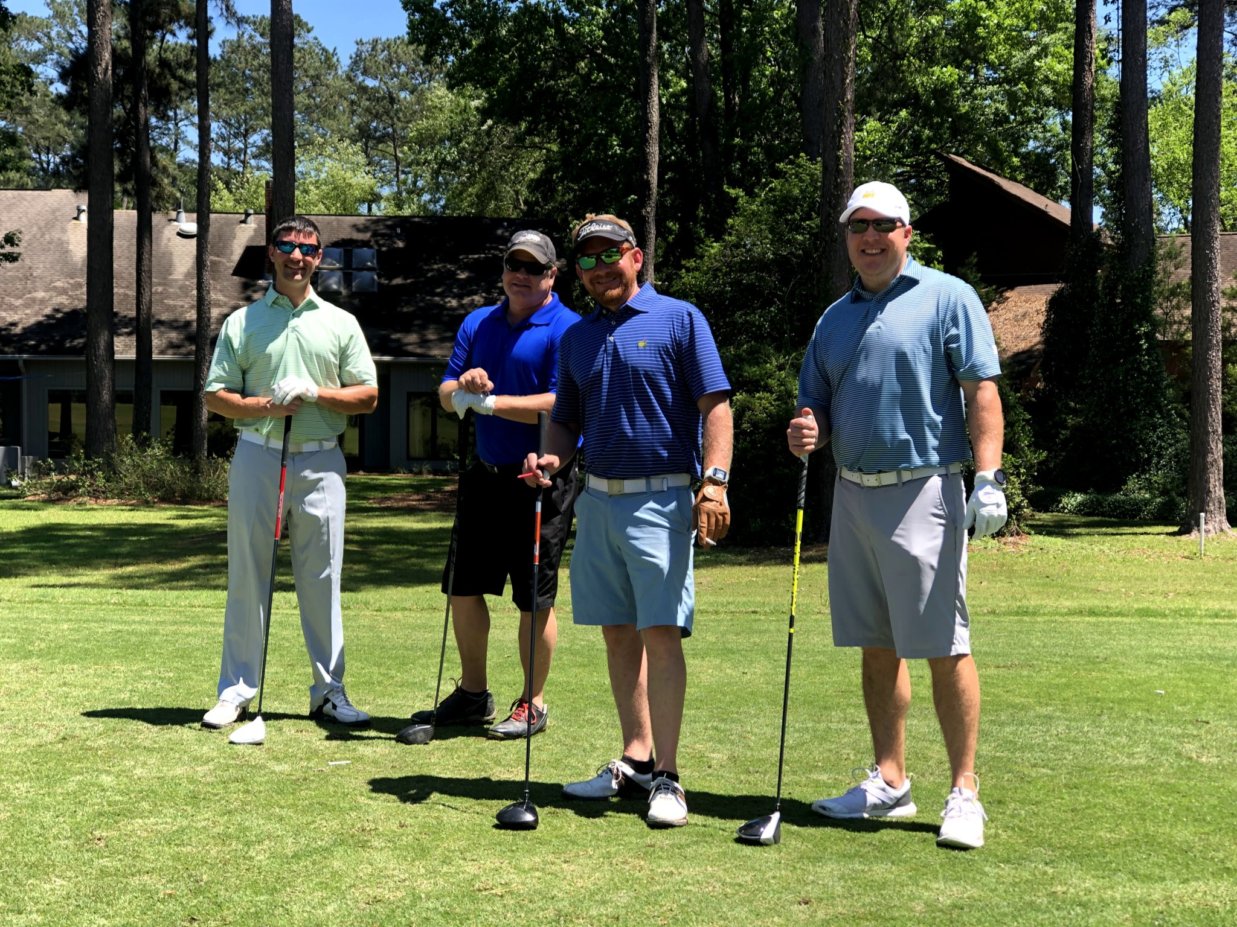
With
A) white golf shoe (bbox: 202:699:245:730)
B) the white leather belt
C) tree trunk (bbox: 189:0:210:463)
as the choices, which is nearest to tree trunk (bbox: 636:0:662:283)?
tree trunk (bbox: 189:0:210:463)

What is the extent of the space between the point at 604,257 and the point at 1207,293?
1762cm

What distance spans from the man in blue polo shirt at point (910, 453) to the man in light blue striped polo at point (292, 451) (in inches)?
97.0

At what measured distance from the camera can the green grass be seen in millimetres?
4055

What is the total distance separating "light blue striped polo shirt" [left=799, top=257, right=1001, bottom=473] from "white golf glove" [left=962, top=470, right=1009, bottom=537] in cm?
20

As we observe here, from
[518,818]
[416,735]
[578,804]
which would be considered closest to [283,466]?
[416,735]

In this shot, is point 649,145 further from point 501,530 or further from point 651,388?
point 651,388

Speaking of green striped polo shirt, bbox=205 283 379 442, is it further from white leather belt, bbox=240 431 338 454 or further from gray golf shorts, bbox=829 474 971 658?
gray golf shorts, bbox=829 474 971 658

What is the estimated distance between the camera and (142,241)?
34.2 metres

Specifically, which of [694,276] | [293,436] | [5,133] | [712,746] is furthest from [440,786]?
[5,133]

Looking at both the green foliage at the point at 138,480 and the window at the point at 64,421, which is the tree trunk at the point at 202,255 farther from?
the window at the point at 64,421

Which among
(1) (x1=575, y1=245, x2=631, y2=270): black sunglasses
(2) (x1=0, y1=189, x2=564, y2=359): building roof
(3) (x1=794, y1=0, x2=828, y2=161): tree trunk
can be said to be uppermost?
(3) (x1=794, y1=0, x2=828, y2=161): tree trunk

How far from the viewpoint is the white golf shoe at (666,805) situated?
192 inches

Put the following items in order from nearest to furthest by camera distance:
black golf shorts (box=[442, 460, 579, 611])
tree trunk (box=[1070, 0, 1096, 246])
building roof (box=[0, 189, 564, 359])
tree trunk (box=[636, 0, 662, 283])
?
black golf shorts (box=[442, 460, 579, 611]) < tree trunk (box=[636, 0, 662, 283]) < tree trunk (box=[1070, 0, 1096, 246]) < building roof (box=[0, 189, 564, 359])

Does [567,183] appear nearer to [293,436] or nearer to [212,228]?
[212,228]
